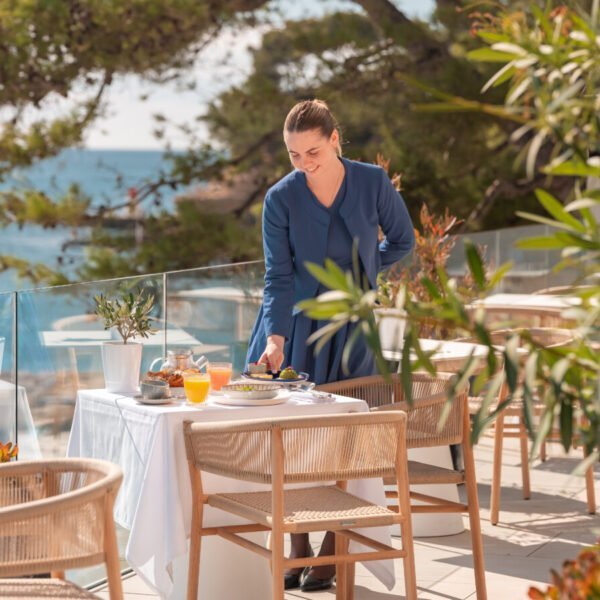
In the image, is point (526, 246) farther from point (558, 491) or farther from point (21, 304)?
point (558, 491)

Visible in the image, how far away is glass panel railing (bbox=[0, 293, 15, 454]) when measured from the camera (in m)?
3.85

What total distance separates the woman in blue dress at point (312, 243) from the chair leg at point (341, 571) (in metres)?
0.30

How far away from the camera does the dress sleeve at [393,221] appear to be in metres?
3.94

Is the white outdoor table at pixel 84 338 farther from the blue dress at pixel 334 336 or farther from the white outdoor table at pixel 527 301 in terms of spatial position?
the white outdoor table at pixel 527 301

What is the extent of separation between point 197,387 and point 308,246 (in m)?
0.73

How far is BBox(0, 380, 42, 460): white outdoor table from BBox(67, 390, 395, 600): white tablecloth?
1.52 ft

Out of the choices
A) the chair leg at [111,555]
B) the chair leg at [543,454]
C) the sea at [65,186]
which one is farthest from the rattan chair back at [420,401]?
the sea at [65,186]

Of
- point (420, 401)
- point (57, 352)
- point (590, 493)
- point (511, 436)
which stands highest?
point (57, 352)

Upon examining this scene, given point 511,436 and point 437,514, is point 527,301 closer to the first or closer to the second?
point 511,436

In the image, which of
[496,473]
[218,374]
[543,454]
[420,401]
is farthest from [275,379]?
[543,454]

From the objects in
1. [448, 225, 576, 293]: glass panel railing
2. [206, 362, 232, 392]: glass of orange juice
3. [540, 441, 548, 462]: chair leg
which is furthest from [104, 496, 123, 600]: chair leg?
[448, 225, 576, 293]: glass panel railing

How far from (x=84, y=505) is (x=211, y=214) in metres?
10.2

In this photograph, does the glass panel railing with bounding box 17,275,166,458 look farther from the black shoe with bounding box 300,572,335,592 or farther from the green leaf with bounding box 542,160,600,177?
the green leaf with bounding box 542,160,600,177

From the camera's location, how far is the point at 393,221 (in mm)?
3982
